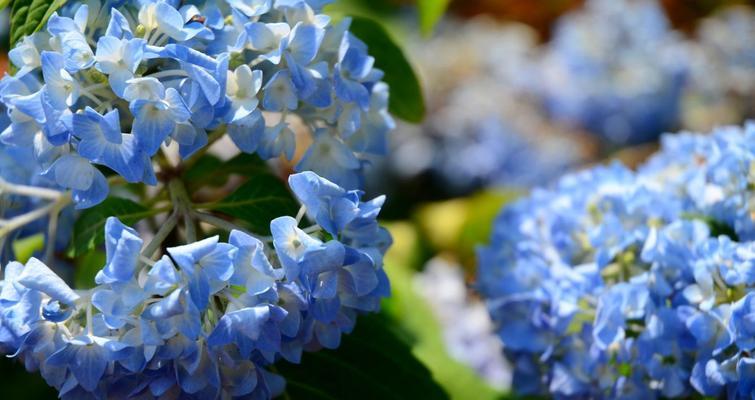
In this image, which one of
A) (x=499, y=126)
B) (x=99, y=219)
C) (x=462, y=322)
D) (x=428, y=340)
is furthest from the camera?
(x=499, y=126)

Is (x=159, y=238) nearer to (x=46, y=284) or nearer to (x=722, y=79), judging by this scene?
(x=46, y=284)

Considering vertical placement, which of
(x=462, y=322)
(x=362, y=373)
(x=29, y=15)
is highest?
(x=29, y=15)

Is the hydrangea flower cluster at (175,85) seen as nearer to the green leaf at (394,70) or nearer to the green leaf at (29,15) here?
the green leaf at (29,15)

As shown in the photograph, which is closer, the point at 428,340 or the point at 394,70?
the point at 394,70

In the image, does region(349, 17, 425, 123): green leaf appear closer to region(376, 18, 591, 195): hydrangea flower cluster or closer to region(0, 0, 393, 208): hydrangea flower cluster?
region(0, 0, 393, 208): hydrangea flower cluster

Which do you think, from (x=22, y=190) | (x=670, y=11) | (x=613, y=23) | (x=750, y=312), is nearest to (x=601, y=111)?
(x=613, y=23)

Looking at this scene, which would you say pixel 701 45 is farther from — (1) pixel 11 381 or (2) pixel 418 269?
(1) pixel 11 381

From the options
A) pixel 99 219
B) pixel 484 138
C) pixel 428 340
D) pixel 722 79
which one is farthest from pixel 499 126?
pixel 99 219
